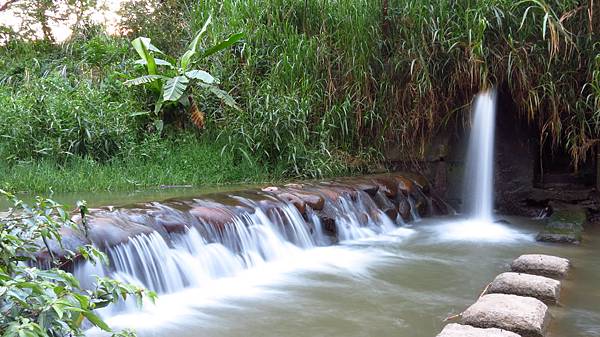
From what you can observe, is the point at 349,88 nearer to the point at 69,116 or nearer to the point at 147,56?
the point at 147,56

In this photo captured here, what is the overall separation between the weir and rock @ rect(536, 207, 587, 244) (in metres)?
1.57

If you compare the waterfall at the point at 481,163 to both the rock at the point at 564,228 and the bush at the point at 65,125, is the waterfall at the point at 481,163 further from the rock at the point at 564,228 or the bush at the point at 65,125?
the bush at the point at 65,125

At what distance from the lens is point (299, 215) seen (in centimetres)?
543

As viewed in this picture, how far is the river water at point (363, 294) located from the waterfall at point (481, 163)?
197 cm

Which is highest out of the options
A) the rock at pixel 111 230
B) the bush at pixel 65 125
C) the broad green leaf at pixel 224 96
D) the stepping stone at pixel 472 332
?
the broad green leaf at pixel 224 96

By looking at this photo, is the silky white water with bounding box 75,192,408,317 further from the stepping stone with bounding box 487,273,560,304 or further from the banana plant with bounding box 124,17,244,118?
the banana plant with bounding box 124,17,244,118

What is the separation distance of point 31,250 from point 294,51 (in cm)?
615

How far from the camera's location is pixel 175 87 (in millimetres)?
7770

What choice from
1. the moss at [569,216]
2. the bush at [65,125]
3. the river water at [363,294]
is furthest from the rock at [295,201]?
the bush at [65,125]

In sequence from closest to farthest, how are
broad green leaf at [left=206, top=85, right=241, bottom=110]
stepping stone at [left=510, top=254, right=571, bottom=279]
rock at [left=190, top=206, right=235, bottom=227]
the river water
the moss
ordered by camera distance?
the river water, stepping stone at [left=510, top=254, right=571, bottom=279], rock at [left=190, top=206, right=235, bottom=227], the moss, broad green leaf at [left=206, top=85, right=241, bottom=110]

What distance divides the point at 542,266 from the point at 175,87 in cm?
521

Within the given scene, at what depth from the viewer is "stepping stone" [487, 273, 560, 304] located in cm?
355

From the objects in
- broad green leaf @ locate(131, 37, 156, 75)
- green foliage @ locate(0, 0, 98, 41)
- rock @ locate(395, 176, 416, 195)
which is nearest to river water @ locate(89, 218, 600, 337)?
rock @ locate(395, 176, 416, 195)

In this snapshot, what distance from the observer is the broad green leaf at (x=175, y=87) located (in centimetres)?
769
